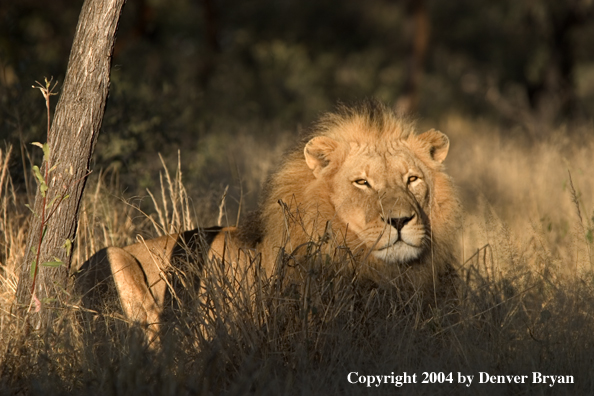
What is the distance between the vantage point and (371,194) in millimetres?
4227

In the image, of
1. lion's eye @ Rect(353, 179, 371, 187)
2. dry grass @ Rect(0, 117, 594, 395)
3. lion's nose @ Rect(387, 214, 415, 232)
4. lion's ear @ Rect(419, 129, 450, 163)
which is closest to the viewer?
dry grass @ Rect(0, 117, 594, 395)

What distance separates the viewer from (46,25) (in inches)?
617

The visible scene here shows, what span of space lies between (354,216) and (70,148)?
1.66 m

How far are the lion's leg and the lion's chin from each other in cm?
138

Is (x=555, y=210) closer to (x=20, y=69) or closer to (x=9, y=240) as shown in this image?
(x=9, y=240)

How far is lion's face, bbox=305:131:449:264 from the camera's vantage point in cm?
404

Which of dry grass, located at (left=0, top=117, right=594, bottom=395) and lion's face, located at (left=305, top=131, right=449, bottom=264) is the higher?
lion's face, located at (left=305, top=131, right=449, bottom=264)

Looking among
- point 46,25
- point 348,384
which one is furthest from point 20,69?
point 46,25

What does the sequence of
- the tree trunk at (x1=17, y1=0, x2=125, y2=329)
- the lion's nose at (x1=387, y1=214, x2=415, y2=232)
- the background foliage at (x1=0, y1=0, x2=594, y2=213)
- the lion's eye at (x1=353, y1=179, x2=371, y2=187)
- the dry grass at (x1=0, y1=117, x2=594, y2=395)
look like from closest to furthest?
the dry grass at (x1=0, y1=117, x2=594, y2=395), the tree trunk at (x1=17, y1=0, x2=125, y2=329), the lion's nose at (x1=387, y1=214, x2=415, y2=232), the lion's eye at (x1=353, y1=179, x2=371, y2=187), the background foliage at (x1=0, y1=0, x2=594, y2=213)

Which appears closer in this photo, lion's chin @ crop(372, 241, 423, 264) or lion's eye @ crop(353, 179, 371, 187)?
lion's chin @ crop(372, 241, 423, 264)

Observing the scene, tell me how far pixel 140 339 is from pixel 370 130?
78.8 inches

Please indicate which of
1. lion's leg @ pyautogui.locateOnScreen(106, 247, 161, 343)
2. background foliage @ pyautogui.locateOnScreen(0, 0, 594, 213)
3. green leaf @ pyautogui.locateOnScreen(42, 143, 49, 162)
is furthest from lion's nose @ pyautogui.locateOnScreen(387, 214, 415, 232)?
background foliage @ pyautogui.locateOnScreen(0, 0, 594, 213)

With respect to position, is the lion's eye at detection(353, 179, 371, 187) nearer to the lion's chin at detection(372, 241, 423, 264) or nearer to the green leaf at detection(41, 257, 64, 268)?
the lion's chin at detection(372, 241, 423, 264)

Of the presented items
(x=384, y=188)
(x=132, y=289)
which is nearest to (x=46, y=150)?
(x=132, y=289)
